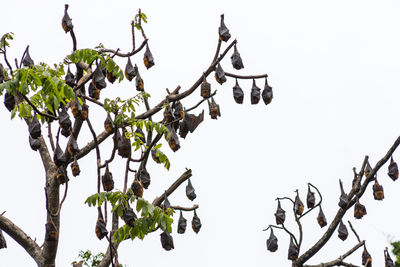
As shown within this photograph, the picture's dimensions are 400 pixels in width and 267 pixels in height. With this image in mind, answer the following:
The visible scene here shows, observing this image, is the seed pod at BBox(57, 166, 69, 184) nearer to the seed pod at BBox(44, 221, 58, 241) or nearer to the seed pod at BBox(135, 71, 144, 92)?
the seed pod at BBox(44, 221, 58, 241)

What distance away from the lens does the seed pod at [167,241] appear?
8.63 m

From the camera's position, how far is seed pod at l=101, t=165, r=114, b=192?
26.7 feet

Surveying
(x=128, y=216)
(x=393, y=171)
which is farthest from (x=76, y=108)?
(x=393, y=171)

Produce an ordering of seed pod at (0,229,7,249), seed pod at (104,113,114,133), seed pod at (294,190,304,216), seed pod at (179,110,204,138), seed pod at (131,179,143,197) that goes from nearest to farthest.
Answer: seed pod at (131,179,143,197) < seed pod at (104,113,114,133) < seed pod at (179,110,204,138) < seed pod at (0,229,7,249) < seed pod at (294,190,304,216)

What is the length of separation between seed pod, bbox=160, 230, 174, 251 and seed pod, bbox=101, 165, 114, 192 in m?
1.02

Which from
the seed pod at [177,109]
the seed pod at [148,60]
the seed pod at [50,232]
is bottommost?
Result: the seed pod at [50,232]

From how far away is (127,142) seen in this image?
8.02 m

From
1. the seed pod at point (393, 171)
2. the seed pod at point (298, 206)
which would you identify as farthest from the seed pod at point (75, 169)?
the seed pod at point (393, 171)

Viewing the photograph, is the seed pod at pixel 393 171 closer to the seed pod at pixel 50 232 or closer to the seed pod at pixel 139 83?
the seed pod at pixel 139 83

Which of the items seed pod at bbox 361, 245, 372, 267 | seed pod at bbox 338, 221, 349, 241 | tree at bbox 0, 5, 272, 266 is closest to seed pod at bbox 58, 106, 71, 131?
tree at bbox 0, 5, 272, 266

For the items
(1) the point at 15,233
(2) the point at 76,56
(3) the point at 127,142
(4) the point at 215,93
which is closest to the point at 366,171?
(4) the point at 215,93

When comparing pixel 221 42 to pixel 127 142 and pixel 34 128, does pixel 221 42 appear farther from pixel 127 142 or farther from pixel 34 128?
pixel 34 128

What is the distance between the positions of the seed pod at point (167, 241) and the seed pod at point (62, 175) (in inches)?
58.2

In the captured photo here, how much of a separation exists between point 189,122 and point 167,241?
1593mm
